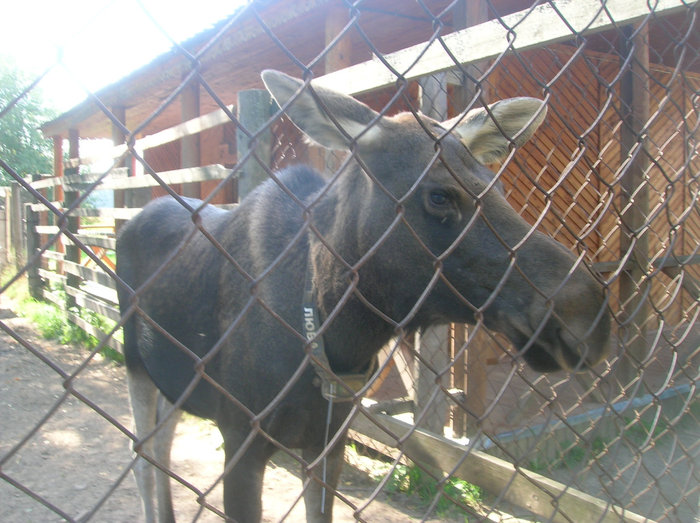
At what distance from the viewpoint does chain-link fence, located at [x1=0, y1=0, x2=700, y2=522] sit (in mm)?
1462

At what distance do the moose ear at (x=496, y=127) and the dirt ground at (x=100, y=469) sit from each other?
1997 millimetres

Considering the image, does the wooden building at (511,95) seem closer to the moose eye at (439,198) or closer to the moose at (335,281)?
the moose at (335,281)

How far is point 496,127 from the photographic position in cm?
207

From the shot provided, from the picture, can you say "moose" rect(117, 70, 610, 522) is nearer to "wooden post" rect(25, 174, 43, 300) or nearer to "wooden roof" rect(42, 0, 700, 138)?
"wooden roof" rect(42, 0, 700, 138)

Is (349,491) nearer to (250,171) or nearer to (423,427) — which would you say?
(423,427)

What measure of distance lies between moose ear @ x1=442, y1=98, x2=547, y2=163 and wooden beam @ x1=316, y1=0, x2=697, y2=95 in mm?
266

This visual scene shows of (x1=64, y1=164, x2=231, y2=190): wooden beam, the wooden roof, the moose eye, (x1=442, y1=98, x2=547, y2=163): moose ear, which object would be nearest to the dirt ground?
(x1=64, y1=164, x2=231, y2=190): wooden beam

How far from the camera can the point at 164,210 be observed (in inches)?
138

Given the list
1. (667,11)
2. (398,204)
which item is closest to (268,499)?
(398,204)

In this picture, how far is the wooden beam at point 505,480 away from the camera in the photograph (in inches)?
91.7

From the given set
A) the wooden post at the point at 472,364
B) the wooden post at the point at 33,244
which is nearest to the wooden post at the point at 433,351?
the wooden post at the point at 472,364

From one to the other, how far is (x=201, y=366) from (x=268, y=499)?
10.8ft

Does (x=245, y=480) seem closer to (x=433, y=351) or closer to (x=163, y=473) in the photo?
(x=163, y=473)

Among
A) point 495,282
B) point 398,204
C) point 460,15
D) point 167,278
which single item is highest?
point 460,15
